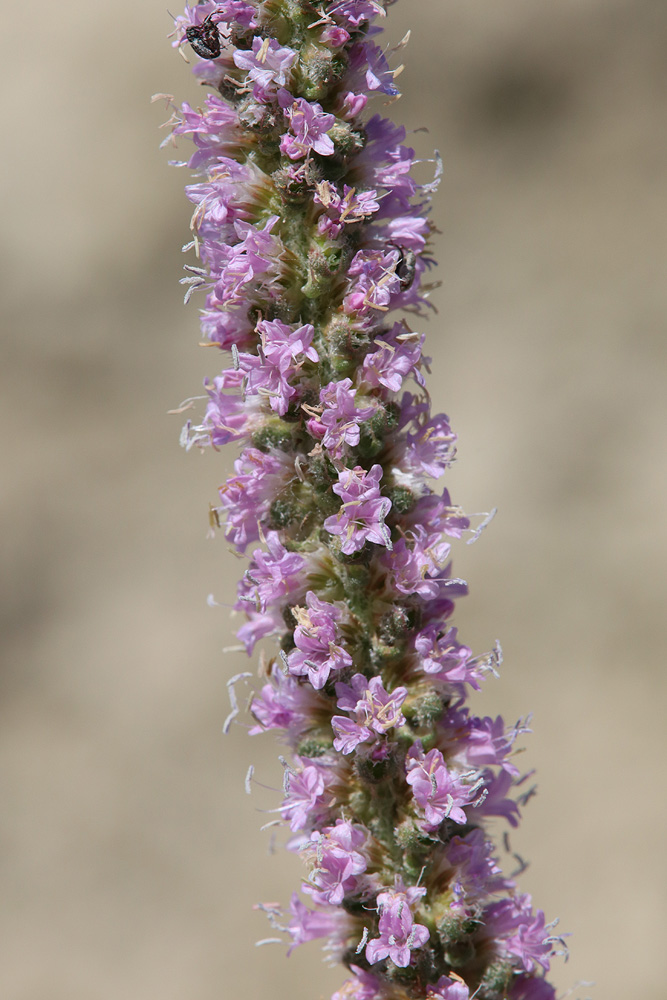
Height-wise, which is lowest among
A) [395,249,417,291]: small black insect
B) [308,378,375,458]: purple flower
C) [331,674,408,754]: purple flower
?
[331,674,408,754]: purple flower

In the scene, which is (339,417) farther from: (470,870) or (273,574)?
(470,870)

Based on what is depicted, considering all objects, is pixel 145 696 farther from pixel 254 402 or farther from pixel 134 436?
pixel 254 402

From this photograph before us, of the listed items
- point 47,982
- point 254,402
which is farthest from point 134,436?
point 254,402

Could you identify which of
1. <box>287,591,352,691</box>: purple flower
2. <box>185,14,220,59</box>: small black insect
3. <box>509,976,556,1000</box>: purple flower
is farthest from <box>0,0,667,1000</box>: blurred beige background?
<box>185,14,220,59</box>: small black insect

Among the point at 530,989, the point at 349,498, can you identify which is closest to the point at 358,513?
the point at 349,498

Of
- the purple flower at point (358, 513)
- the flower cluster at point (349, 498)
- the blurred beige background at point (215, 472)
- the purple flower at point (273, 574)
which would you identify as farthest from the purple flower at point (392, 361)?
the blurred beige background at point (215, 472)

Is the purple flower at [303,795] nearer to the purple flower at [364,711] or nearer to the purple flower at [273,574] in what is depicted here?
the purple flower at [364,711]

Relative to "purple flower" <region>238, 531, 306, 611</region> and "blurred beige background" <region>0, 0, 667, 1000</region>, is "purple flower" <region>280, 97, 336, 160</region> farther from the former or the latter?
"blurred beige background" <region>0, 0, 667, 1000</region>
